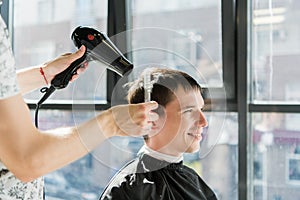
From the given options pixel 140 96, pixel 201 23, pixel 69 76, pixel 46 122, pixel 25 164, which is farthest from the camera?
pixel 46 122

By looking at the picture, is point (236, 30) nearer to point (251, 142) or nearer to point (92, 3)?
point (251, 142)

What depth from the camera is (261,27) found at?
247 centimetres

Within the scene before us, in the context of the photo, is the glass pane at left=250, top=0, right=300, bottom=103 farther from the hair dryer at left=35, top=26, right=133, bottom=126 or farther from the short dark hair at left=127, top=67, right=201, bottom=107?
the hair dryer at left=35, top=26, right=133, bottom=126

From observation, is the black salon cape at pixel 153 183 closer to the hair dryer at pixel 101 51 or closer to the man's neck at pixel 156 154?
the man's neck at pixel 156 154

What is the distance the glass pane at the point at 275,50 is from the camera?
2.39 m

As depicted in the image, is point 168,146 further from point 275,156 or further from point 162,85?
point 275,156

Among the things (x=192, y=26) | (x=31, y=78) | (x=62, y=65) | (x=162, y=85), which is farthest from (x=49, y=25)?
A: (x=162, y=85)

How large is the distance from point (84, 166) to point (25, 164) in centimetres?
185

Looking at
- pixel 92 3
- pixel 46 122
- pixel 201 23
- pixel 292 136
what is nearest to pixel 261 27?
pixel 201 23

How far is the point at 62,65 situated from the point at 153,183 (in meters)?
0.56

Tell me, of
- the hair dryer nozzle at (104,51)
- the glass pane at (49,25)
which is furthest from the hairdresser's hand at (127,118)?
the glass pane at (49,25)

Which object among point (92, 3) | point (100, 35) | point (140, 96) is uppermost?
point (92, 3)

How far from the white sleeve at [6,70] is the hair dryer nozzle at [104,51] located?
364 mm

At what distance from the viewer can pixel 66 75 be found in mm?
1615
